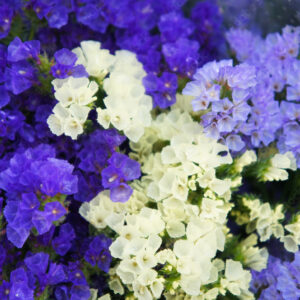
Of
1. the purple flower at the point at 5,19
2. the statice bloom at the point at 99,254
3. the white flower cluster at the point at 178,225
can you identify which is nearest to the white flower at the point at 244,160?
the white flower cluster at the point at 178,225

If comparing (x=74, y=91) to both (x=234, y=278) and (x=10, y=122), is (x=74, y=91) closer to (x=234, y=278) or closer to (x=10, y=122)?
(x=10, y=122)

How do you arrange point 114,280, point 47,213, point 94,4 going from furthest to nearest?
point 94,4 → point 114,280 → point 47,213

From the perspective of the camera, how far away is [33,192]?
0.73 m

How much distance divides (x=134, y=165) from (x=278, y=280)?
349mm

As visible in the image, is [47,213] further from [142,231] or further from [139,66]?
[139,66]

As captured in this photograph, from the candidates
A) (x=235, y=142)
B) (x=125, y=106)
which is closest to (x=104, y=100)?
(x=125, y=106)

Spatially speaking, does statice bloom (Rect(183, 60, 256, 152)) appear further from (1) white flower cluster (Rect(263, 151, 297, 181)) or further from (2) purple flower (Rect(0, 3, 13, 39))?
(2) purple flower (Rect(0, 3, 13, 39))

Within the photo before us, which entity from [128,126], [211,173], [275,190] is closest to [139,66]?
[128,126]

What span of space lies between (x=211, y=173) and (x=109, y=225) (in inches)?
8.0

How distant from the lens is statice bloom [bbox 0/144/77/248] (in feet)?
2.29

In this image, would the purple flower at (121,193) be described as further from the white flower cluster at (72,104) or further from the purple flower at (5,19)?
the purple flower at (5,19)

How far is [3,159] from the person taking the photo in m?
0.81

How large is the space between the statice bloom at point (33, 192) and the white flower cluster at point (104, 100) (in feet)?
0.25

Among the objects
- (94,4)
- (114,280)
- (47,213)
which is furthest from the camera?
(94,4)
